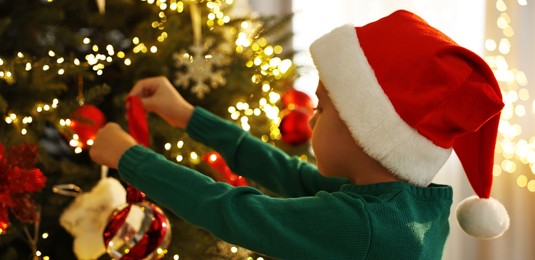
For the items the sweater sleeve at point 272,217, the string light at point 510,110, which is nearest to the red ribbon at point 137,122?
the sweater sleeve at point 272,217

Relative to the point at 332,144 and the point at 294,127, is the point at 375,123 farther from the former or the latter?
the point at 294,127

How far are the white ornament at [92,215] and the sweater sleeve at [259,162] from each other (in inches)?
8.0

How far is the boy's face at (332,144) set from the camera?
120cm

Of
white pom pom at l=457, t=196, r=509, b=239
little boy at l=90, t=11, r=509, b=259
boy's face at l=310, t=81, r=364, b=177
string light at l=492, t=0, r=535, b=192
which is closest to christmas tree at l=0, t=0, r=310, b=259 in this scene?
little boy at l=90, t=11, r=509, b=259

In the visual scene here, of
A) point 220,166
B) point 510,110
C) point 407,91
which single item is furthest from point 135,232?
point 510,110

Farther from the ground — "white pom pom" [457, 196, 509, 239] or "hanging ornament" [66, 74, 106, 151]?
"hanging ornament" [66, 74, 106, 151]

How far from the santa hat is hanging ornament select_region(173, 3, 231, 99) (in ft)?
0.96

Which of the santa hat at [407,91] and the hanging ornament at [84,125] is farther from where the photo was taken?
the hanging ornament at [84,125]

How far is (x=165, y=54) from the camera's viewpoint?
1487mm

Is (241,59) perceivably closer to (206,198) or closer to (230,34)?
(230,34)

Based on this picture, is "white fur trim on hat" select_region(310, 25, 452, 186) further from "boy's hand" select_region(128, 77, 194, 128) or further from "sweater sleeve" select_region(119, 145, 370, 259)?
"boy's hand" select_region(128, 77, 194, 128)

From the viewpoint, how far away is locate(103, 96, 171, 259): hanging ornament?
115 cm

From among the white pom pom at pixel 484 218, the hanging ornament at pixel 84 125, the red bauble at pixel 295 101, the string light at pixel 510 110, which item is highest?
the hanging ornament at pixel 84 125

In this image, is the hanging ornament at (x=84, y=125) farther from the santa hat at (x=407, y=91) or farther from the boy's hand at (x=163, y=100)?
the santa hat at (x=407, y=91)
